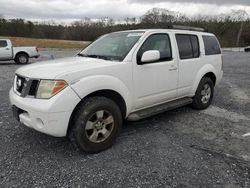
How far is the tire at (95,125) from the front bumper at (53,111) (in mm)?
159

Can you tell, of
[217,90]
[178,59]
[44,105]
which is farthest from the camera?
[217,90]

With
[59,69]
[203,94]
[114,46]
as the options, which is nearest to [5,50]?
[114,46]

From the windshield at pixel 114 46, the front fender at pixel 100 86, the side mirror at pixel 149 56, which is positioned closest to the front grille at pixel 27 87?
the front fender at pixel 100 86

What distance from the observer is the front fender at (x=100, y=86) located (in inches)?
125

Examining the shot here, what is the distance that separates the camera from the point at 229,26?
49.5 m

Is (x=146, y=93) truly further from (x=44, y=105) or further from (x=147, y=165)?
(x=44, y=105)

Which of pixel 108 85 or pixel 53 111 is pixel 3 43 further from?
pixel 53 111

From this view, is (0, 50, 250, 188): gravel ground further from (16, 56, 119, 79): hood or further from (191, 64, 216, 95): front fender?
(16, 56, 119, 79): hood

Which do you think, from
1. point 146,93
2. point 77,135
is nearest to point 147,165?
point 77,135

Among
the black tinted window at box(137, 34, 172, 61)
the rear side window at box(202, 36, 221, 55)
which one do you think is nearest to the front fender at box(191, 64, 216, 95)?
the rear side window at box(202, 36, 221, 55)

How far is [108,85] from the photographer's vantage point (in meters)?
3.46

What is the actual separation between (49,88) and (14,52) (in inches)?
555

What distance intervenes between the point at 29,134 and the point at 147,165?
2.17 metres

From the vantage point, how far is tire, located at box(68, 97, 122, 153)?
326 centimetres
